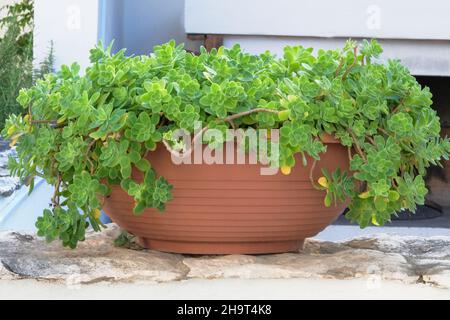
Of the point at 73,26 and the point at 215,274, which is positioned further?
the point at 73,26

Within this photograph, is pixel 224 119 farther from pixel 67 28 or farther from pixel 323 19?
pixel 323 19

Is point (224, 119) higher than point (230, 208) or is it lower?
higher

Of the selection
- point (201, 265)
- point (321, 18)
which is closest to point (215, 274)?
point (201, 265)

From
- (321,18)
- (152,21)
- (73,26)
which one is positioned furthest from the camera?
(152,21)

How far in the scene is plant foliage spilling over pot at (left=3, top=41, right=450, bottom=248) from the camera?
1423 mm

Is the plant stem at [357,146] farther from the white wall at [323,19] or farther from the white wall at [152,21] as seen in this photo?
the white wall at [152,21]

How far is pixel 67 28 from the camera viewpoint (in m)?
3.00

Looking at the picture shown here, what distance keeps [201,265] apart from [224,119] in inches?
11.8

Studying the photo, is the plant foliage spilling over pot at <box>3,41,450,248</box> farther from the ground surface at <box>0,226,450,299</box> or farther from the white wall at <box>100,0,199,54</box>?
the white wall at <box>100,0,199,54</box>

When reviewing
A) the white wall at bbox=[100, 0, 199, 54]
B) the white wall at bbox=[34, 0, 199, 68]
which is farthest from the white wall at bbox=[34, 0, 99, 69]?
the white wall at bbox=[100, 0, 199, 54]

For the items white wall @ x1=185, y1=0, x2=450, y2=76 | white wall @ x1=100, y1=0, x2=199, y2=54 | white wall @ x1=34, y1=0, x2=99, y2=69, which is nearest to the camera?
white wall @ x1=34, y1=0, x2=99, y2=69

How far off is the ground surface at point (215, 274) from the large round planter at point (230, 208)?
4 cm

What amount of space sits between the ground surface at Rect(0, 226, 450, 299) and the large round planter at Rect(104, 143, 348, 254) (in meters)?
0.04

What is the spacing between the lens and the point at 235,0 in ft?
11.7
